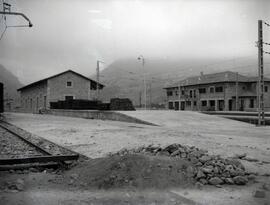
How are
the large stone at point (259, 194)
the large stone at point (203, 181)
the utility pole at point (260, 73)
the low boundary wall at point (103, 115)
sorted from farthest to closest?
1. the low boundary wall at point (103, 115)
2. the utility pole at point (260, 73)
3. the large stone at point (203, 181)
4. the large stone at point (259, 194)

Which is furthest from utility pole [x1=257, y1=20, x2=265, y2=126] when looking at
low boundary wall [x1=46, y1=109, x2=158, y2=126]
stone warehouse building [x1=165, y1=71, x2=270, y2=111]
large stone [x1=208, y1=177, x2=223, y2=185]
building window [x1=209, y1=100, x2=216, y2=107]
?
building window [x1=209, y1=100, x2=216, y2=107]

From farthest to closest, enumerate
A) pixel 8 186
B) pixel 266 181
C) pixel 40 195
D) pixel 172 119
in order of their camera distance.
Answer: pixel 172 119 < pixel 266 181 < pixel 8 186 < pixel 40 195

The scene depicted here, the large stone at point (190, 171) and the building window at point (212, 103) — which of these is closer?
the large stone at point (190, 171)

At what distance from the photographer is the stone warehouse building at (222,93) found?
54.3 metres

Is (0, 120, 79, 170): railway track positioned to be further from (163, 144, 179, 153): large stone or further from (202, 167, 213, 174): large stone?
(202, 167, 213, 174): large stone

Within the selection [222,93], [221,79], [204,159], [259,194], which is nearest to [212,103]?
[222,93]

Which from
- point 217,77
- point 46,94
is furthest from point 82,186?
point 217,77

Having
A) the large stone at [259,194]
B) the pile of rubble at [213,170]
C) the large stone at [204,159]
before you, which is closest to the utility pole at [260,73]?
the pile of rubble at [213,170]

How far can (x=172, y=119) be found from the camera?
2220 cm

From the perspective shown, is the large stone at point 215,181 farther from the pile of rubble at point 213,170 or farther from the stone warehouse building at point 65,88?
the stone warehouse building at point 65,88

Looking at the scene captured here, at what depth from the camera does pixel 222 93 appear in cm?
5522

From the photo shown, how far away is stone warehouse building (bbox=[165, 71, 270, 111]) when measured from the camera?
54.3m

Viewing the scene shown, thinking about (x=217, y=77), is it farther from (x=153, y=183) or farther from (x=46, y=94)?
(x=153, y=183)

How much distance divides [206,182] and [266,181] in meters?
1.07
